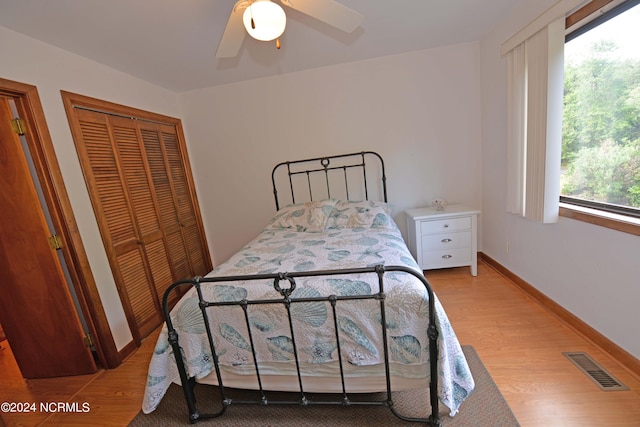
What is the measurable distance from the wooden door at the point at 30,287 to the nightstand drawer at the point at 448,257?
288cm

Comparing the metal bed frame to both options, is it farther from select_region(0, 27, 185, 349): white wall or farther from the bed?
select_region(0, 27, 185, 349): white wall

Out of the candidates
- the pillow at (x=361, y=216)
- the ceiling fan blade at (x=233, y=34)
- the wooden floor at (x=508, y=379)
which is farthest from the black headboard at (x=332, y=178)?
the ceiling fan blade at (x=233, y=34)

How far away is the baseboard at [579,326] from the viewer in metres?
1.43

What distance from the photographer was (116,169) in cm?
218

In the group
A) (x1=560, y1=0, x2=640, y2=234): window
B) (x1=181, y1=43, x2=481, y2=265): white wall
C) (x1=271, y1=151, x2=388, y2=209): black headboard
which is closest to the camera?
Result: (x1=560, y1=0, x2=640, y2=234): window

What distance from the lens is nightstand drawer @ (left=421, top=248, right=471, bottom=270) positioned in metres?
2.62

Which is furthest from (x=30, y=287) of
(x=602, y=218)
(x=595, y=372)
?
(x=602, y=218)

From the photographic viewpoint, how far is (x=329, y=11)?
4.45 ft

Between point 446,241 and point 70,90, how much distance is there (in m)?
3.31

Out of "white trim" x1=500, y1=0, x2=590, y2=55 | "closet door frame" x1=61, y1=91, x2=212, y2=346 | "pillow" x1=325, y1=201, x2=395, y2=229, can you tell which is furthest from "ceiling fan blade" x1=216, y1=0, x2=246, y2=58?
"white trim" x1=500, y1=0, x2=590, y2=55

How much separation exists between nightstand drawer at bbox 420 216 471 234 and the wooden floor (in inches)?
23.2

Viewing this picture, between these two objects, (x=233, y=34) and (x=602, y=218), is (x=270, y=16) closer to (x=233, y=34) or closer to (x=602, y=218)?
(x=233, y=34)

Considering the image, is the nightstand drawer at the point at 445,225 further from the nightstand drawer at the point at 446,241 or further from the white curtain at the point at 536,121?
the white curtain at the point at 536,121

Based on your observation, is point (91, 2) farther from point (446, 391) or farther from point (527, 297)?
point (527, 297)
